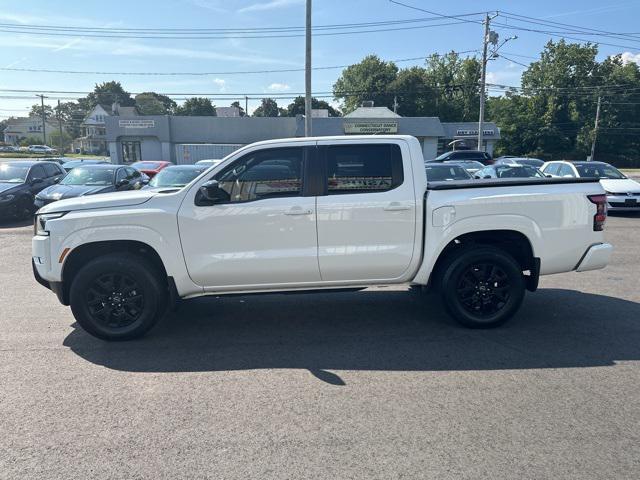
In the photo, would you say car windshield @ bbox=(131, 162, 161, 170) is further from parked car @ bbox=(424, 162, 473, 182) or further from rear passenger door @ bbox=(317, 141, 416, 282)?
rear passenger door @ bbox=(317, 141, 416, 282)

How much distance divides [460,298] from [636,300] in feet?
9.24

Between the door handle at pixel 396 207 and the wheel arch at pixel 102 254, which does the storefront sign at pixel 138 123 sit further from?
the door handle at pixel 396 207

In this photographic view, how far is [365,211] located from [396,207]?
32 cm

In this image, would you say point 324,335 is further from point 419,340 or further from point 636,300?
point 636,300

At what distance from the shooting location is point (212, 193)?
173 inches

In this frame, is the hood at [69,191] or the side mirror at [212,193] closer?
the side mirror at [212,193]

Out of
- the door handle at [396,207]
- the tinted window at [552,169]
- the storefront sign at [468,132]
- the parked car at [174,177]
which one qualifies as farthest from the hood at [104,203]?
the storefront sign at [468,132]

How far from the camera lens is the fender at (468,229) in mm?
4676

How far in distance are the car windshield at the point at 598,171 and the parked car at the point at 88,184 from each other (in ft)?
44.2

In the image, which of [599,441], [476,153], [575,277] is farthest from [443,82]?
[599,441]

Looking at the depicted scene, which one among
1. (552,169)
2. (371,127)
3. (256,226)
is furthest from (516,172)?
(371,127)

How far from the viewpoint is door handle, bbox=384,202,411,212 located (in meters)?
4.58

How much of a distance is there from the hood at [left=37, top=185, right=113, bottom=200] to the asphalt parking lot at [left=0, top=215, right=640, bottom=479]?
683cm

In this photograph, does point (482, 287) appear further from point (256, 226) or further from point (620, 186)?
point (620, 186)
